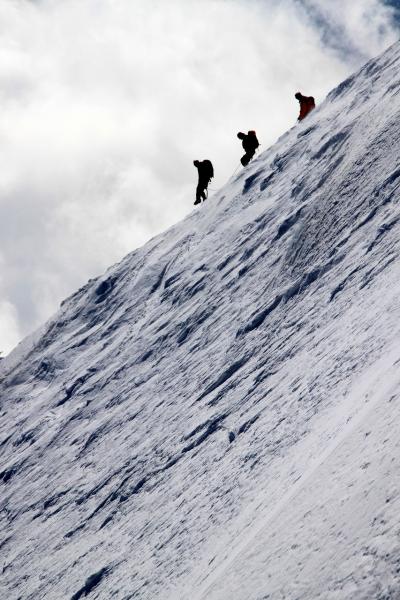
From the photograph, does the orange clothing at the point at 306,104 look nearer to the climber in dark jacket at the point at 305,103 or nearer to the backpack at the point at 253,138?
the climber in dark jacket at the point at 305,103

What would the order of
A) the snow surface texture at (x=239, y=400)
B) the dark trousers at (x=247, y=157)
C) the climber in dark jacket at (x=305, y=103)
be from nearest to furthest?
the snow surface texture at (x=239, y=400) → the climber in dark jacket at (x=305, y=103) → the dark trousers at (x=247, y=157)

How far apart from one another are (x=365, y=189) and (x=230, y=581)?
9203 millimetres

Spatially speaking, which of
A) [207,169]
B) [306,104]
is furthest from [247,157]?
[306,104]

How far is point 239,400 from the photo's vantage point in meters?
13.0

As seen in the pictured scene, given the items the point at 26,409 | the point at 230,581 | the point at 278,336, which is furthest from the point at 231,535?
the point at 26,409

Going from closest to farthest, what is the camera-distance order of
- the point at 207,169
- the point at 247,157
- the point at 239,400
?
1. the point at 239,400
2. the point at 207,169
3. the point at 247,157

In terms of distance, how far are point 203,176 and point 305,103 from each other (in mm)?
4005

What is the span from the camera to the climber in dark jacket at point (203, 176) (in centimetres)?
2495

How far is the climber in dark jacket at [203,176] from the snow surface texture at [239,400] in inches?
91.8

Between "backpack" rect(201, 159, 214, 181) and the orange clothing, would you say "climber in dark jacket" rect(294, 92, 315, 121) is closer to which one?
the orange clothing

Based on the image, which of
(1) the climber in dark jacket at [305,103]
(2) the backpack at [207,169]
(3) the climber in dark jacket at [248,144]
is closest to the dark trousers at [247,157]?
(3) the climber in dark jacket at [248,144]

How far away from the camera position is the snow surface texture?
26.8 ft

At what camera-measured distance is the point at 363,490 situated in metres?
7.58

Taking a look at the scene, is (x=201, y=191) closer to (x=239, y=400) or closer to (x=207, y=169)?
(x=207, y=169)
